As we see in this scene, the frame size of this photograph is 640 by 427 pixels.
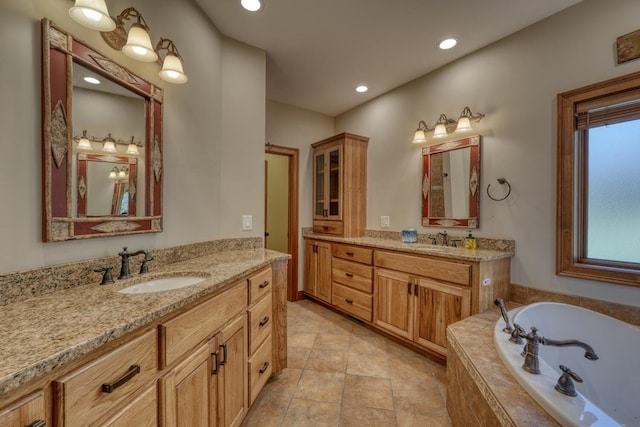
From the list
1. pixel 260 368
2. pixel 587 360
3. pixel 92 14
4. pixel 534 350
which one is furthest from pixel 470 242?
pixel 92 14

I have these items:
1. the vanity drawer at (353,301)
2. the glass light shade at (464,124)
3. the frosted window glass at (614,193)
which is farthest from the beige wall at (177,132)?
the frosted window glass at (614,193)

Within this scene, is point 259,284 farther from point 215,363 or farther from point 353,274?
point 353,274

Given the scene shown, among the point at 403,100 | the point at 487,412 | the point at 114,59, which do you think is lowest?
the point at 487,412

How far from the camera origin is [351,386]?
188cm

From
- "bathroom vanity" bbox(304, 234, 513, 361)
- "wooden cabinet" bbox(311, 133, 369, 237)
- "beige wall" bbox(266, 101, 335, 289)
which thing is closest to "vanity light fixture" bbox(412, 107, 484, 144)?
"wooden cabinet" bbox(311, 133, 369, 237)

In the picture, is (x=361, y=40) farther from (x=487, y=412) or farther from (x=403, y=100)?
(x=487, y=412)

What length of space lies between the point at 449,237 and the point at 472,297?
2.49 ft

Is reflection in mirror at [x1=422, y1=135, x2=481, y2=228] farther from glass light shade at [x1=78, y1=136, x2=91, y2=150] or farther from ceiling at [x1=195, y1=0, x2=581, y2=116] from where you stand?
glass light shade at [x1=78, y1=136, x2=91, y2=150]

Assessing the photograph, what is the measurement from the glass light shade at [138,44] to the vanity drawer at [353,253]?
2306 mm

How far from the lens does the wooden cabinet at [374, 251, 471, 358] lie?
2.00 metres

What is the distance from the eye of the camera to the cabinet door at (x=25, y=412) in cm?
50

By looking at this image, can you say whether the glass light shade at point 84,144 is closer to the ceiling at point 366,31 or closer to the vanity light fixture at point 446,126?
the ceiling at point 366,31

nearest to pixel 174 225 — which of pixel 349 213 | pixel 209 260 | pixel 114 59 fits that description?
pixel 209 260

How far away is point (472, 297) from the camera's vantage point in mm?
1913
